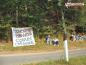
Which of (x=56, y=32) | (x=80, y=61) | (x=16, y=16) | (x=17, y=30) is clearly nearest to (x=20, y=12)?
(x=16, y=16)

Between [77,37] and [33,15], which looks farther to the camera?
[77,37]

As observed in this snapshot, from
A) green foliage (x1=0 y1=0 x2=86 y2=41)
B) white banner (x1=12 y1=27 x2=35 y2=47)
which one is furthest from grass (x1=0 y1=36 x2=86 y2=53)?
green foliage (x1=0 y1=0 x2=86 y2=41)

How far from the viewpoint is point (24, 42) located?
29.5 meters

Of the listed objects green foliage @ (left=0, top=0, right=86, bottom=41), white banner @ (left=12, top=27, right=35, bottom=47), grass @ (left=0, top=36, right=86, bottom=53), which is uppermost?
green foliage @ (left=0, top=0, right=86, bottom=41)

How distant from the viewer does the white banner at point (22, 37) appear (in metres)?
29.3

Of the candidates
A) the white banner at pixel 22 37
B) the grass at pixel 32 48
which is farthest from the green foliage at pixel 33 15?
the grass at pixel 32 48

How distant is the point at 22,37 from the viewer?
29656mm

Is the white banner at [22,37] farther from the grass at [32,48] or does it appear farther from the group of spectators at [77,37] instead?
the group of spectators at [77,37]

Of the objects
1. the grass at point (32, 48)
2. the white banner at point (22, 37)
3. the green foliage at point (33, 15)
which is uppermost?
the green foliage at point (33, 15)

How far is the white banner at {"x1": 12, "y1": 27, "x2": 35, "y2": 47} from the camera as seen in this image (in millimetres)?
29344

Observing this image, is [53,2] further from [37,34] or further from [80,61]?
[80,61]

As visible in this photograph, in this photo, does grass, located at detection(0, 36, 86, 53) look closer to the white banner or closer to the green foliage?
the white banner

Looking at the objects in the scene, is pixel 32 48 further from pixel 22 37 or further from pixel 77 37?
pixel 77 37

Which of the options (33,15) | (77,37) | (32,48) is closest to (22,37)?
(32,48)
